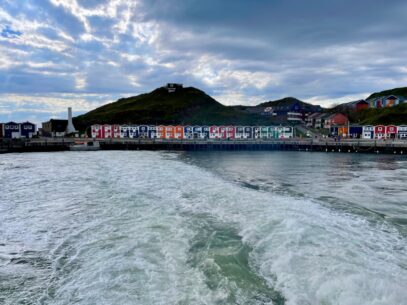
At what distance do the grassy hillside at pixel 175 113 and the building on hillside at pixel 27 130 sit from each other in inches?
1741

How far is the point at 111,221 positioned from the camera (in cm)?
1158

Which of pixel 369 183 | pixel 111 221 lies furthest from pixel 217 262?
pixel 369 183

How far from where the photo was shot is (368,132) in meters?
85.1

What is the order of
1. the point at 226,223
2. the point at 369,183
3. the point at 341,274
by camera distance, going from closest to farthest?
the point at 341,274, the point at 226,223, the point at 369,183

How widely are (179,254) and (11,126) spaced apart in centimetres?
9185

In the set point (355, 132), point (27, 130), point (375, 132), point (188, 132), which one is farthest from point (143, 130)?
point (375, 132)

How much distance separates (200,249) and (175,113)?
149950 mm

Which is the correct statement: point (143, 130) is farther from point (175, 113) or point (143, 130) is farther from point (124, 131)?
point (175, 113)

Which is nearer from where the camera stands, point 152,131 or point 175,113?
point 152,131

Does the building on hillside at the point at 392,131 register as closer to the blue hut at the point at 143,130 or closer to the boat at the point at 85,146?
the blue hut at the point at 143,130

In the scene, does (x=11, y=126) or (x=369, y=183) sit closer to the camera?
(x=369, y=183)

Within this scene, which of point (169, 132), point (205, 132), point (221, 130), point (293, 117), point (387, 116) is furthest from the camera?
point (293, 117)

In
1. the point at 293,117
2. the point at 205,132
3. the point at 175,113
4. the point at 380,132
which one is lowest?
the point at 380,132

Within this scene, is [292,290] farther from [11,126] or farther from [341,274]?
[11,126]
